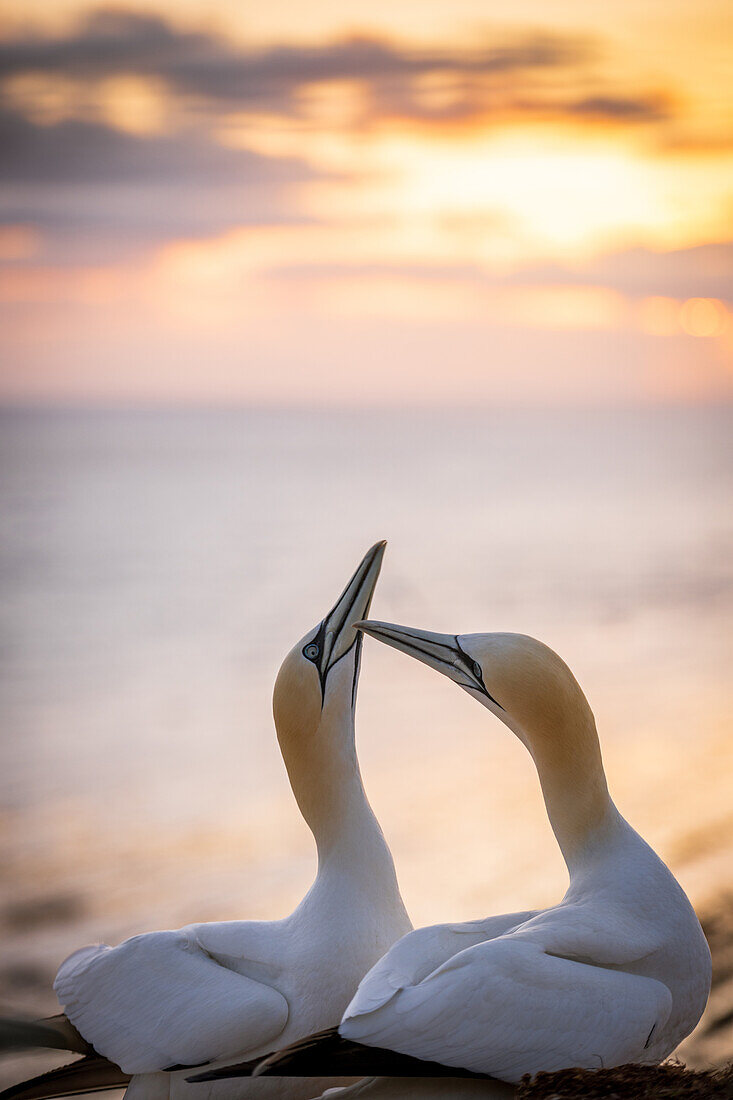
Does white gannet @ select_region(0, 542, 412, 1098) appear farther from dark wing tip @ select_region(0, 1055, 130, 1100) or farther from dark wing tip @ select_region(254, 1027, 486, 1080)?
dark wing tip @ select_region(254, 1027, 486, 1080)

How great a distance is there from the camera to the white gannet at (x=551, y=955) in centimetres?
262

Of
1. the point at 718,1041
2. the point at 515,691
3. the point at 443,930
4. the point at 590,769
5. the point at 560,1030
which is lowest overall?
the point at 718,1041

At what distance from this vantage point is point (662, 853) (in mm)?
6793

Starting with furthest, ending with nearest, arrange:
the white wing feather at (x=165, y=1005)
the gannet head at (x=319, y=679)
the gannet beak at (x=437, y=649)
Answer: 1. the gannet head at (x=319, y=679)
2. the gannet beak at (x=437, y=649)
3. the white wing feather at (x=165, y=1005)

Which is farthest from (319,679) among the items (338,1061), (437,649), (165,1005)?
(338,1061)

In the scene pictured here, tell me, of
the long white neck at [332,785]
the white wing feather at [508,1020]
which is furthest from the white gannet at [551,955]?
the long white neck at [332,785]

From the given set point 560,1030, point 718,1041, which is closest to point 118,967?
point 560,1030

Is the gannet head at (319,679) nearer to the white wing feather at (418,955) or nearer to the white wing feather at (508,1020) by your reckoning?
the white wing feather at (418,955)

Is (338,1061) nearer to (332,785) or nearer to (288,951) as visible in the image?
(288,951)

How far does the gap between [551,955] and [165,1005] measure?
94cm

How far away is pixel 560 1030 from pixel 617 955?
235mm

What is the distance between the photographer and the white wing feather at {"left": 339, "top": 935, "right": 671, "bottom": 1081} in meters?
2.61

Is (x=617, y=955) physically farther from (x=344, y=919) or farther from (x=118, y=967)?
(x=118, y=967)

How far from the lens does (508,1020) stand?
263cm
